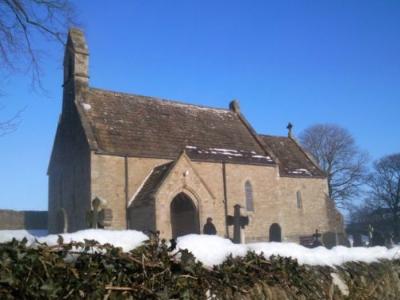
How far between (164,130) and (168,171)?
220 inches

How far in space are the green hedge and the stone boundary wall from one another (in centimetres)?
3863

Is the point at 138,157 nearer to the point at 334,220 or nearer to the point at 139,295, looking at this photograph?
the point at 334,220

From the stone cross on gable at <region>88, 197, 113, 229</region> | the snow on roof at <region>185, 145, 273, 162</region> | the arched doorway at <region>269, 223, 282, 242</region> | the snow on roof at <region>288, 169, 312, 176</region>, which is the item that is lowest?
the arched doorway at <region>269, 223, 282, 242</region>

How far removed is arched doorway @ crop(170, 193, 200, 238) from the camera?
82.0ft

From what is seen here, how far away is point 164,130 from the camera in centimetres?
2878

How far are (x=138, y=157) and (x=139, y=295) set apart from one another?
23.1 metres

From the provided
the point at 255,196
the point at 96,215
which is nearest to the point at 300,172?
the point at 255,196

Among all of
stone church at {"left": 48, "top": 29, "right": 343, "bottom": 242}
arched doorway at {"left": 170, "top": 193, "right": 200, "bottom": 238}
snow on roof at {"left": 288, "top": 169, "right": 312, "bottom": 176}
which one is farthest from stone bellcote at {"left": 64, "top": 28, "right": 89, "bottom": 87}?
snow on roof at {"left": 288, "top": 169, "right": 312, "bottom": 176}

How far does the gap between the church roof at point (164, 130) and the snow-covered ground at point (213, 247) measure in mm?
20851

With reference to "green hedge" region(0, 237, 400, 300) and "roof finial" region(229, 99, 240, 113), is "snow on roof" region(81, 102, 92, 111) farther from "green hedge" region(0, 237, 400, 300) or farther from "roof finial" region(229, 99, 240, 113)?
"green hedge" region(0, 237, 400, 300)

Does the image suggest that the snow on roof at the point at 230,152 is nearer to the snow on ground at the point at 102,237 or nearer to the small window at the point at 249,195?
the small window at the point at 249,195

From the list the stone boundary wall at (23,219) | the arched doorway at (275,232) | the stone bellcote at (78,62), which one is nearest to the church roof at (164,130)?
the stone bellcote at (78,62)

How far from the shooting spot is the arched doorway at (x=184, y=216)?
24984 mm

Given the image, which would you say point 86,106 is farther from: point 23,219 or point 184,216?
point 23,219
